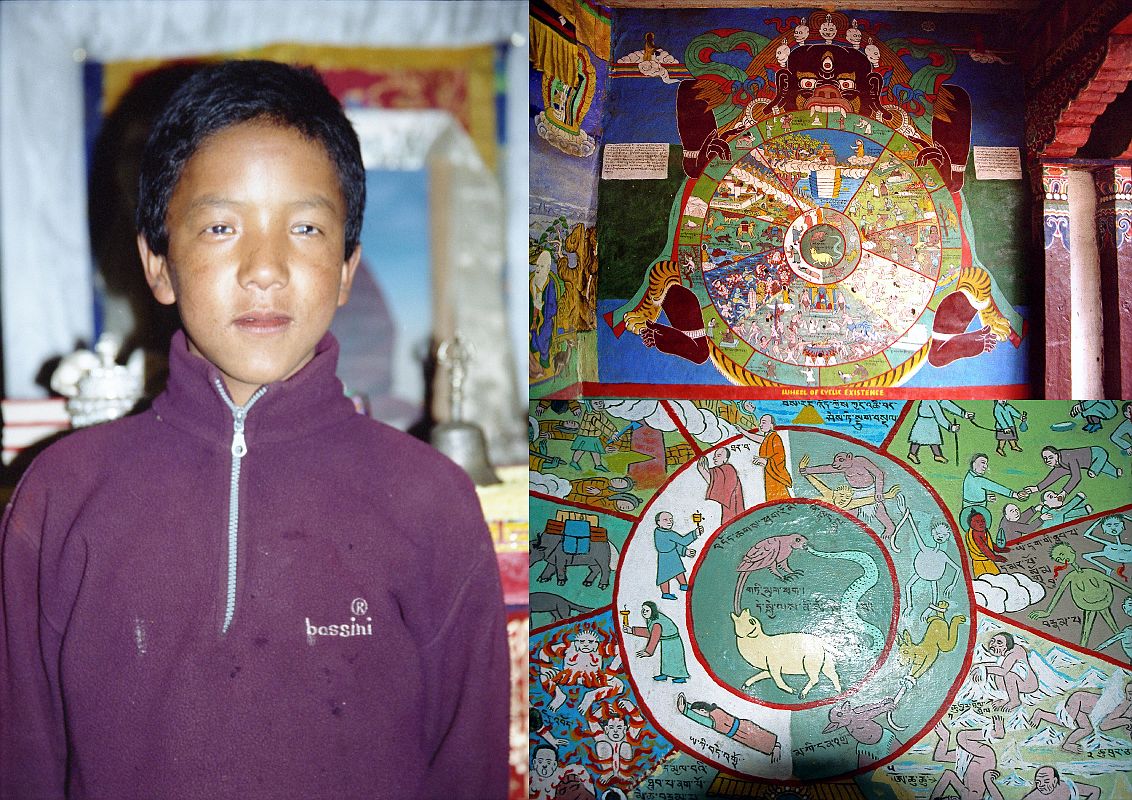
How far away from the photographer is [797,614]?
8.41 feet

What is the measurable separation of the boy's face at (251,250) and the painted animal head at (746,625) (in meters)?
1.68

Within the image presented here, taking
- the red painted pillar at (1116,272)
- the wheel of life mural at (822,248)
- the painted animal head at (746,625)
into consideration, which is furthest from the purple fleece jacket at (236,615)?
the red painted pillar at (1116,272)

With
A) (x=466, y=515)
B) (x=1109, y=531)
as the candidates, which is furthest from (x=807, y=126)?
(x=466, y=515)

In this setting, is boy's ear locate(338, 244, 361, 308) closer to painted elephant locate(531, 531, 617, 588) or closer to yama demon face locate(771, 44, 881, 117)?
painted elephant locate(531, 531, 617, 588)

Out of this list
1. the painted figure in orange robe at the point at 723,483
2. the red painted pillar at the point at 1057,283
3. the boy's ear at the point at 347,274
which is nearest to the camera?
the boy's ear at the point at 347,274

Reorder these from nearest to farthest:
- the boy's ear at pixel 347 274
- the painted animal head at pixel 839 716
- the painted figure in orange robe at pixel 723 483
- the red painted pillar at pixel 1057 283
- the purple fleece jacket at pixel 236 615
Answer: the purple fleece jacket at pixel 236 615 < the boy's ear at pixel 347 274 < the painted animal head at pixel 839 716 < the painted figure in orange robe at pixel 723 483 < the red painted pillar at pixel 1057 283

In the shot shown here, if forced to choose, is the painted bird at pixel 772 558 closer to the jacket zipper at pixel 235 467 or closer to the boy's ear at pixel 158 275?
the jacket zipper at pixel 235 467

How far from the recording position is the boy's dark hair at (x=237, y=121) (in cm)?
144

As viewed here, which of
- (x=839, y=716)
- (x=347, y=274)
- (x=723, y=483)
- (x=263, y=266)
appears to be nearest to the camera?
(x=263, y=266)

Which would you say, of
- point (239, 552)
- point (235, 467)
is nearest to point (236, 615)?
point (239, 552)

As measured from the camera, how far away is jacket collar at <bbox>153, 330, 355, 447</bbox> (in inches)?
56.6

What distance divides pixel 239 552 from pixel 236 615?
4.2 inches

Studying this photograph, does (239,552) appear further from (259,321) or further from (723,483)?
(723,483)

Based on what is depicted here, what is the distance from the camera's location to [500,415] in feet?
5.58
